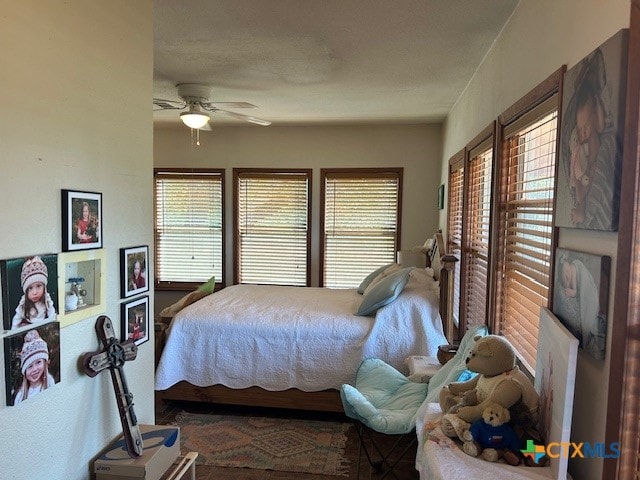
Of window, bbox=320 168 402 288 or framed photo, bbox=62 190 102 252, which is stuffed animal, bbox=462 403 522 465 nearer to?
framed photo, bbox=62 190 102 252

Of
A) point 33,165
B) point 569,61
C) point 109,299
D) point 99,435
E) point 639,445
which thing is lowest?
point 99,435

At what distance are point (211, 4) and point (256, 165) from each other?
3310 millimetres

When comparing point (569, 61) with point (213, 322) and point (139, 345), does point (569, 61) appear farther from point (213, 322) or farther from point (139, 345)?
point (213, 322)

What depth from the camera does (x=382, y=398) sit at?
97.1 inches

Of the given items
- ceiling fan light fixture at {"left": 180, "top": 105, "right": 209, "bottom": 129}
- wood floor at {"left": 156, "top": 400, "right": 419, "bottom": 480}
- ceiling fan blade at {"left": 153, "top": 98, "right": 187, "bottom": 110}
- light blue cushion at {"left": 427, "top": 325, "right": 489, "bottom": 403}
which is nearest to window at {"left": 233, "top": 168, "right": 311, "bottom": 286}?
ceiling fan blade at {"left": 153, "top": 98, "right": 187, "bottom": 110}

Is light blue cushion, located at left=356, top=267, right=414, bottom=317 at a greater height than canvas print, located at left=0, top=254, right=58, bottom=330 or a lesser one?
lesser

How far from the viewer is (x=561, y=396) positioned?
1219 millimetres

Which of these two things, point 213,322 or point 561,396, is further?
point 213,322

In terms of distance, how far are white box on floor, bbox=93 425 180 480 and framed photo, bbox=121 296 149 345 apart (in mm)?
369

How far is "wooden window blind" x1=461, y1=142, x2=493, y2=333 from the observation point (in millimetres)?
2807

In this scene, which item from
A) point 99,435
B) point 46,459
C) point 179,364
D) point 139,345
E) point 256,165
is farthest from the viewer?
point 256,165

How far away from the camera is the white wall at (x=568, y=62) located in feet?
3.91

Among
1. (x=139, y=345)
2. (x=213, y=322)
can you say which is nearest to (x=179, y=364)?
(x=213, y=322)

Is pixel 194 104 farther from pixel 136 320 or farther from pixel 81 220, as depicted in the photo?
pixel 81 220
